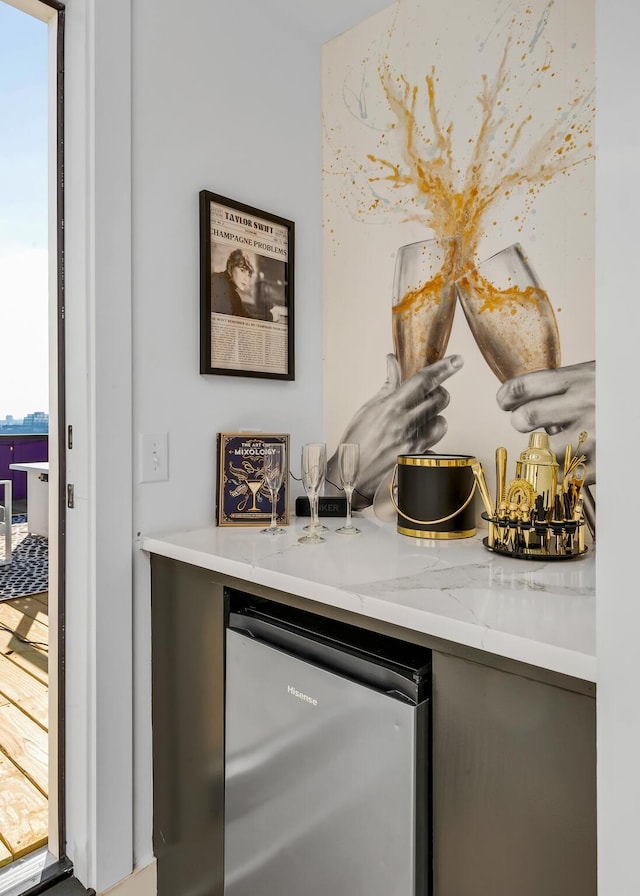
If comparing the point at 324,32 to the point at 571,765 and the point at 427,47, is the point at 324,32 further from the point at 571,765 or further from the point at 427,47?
the point at 571,765

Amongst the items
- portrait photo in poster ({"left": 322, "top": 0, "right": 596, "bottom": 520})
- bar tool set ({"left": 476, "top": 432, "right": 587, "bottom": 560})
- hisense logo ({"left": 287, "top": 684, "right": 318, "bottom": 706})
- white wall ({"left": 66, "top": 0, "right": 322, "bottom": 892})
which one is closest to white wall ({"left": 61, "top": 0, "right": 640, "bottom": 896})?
white wall ({"left": 66, "top": 0, "right": 322, "bottom": 892})

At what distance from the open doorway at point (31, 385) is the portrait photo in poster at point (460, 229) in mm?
833

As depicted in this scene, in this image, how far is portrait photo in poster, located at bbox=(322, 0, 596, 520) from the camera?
4.33ft

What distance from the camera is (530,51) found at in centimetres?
137

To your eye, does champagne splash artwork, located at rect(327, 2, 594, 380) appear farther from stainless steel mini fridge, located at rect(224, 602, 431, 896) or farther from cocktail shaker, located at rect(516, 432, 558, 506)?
stainless steel mini fridge, located at rect(224, 602, 431, 896)

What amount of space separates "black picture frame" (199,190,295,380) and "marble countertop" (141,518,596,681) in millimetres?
516

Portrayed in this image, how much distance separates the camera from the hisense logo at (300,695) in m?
1.04

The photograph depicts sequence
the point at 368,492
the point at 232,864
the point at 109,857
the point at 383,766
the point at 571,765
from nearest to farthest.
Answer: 1. the point at 571,765
2. the point at 383,766
3. the point at 232,864
4. the point at 109,857
5. the point at 368,492

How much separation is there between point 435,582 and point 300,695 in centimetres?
33

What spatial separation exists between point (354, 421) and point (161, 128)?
37.9 inches

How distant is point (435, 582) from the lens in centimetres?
101

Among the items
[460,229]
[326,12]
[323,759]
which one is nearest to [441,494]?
[323,759]

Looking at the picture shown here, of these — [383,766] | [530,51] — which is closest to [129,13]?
[530,51]

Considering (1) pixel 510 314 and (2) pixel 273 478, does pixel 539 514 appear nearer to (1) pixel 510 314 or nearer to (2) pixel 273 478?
(1) pixel 510 314
